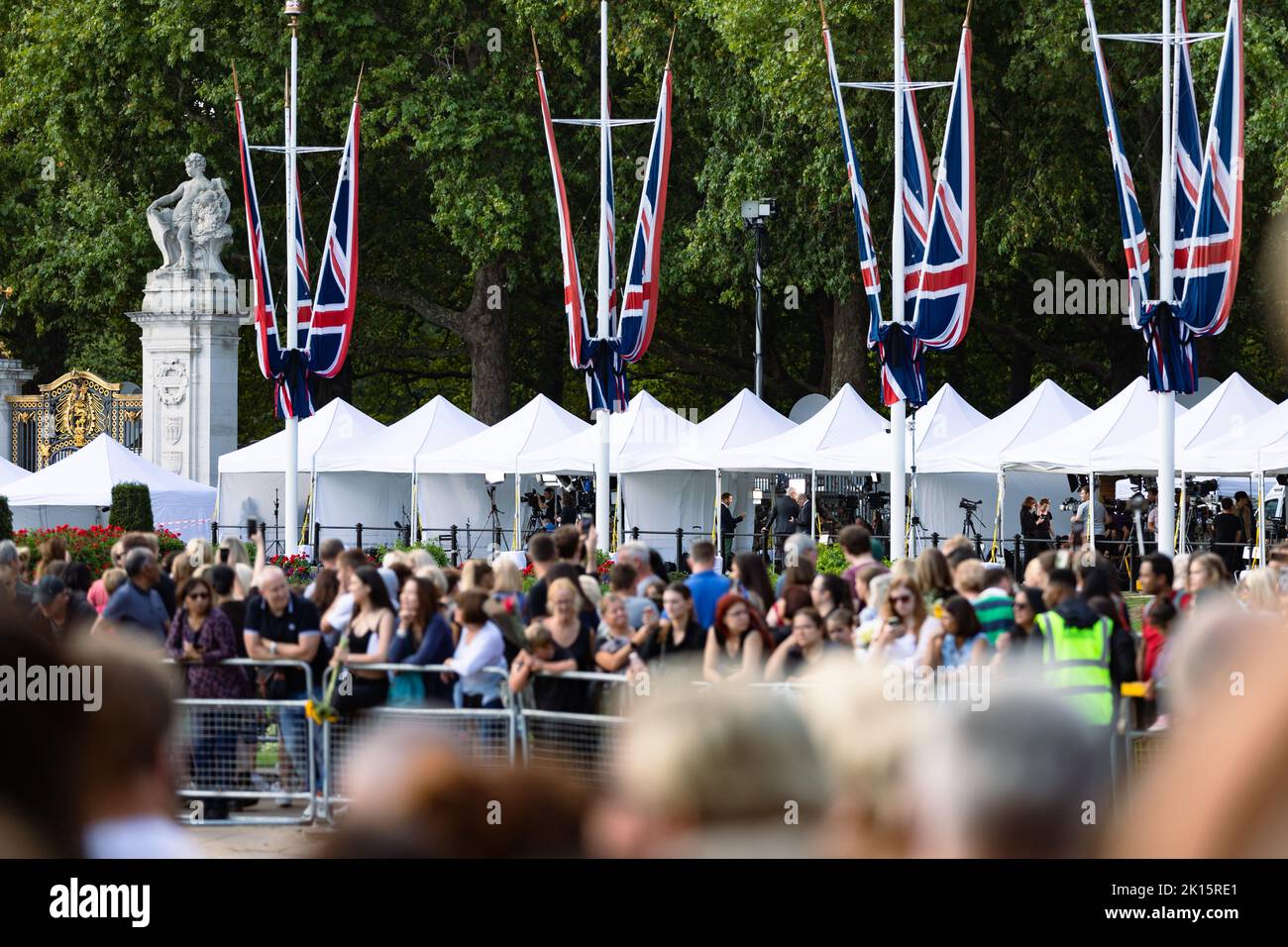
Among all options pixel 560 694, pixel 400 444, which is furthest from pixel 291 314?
pixel 560 694

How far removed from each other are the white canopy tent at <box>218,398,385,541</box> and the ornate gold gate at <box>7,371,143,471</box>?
2.30 metres

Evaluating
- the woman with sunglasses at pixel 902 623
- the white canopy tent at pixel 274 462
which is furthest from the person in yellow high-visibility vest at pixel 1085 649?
the white canopy tent at pixel 274 462

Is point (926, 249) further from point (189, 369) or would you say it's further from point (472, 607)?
point (189, 369)

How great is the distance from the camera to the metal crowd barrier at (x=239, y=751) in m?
10.6

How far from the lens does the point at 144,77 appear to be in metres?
41.0

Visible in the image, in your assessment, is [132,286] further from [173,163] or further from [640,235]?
[640,235]

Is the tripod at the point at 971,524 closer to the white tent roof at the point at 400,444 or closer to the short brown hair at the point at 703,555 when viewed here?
the white tent roof at the point at 400,444

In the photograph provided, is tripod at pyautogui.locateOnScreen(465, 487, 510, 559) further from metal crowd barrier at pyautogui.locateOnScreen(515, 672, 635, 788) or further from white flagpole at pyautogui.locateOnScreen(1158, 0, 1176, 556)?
metal crowd barrier at pyautogui.locateOnScreen(515, 672, 635, 788)

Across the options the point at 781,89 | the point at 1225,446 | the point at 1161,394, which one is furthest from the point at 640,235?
the point at 781,89

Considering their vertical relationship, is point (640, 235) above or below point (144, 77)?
below

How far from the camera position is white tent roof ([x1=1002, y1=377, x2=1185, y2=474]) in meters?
27.2

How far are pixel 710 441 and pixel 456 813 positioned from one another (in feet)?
96.8

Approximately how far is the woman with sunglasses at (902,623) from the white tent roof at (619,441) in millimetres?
21493
